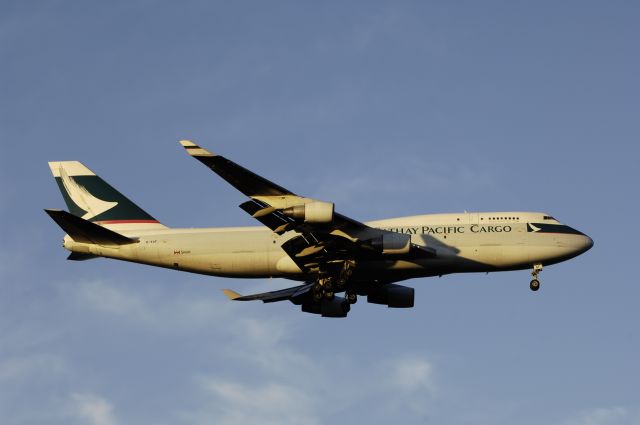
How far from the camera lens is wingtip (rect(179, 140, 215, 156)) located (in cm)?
4903

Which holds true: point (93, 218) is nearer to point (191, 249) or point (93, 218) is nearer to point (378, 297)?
point (191, 249)

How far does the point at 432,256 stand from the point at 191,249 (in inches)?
536

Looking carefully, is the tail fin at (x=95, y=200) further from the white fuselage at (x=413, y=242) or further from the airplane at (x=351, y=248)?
the white fuselage at (x=413, y=242)

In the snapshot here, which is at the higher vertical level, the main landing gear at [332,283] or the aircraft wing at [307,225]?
the aircraft wing at [307,225]

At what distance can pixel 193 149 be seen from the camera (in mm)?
49156

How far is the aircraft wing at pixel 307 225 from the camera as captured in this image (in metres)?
50.8

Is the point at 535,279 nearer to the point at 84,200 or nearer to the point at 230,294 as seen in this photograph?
the point at 230,294

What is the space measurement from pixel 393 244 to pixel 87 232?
56.0ft

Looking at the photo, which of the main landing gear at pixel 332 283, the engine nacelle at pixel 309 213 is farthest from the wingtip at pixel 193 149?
the main landing gear at pixel 332 283

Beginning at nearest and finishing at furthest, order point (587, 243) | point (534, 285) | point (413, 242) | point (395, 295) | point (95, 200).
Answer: point (413, 242) < point (534, 285) < point (587, 243) < point (95, 200) < point (395, 295)

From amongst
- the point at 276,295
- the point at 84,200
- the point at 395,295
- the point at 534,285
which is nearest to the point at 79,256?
the point at 84,200

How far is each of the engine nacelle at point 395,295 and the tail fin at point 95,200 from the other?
1412 cm

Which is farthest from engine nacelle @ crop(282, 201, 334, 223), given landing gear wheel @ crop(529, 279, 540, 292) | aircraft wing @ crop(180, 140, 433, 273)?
landing gear wheel @ crop(529, 279, 540, 292)

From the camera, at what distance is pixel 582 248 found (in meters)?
60.2
